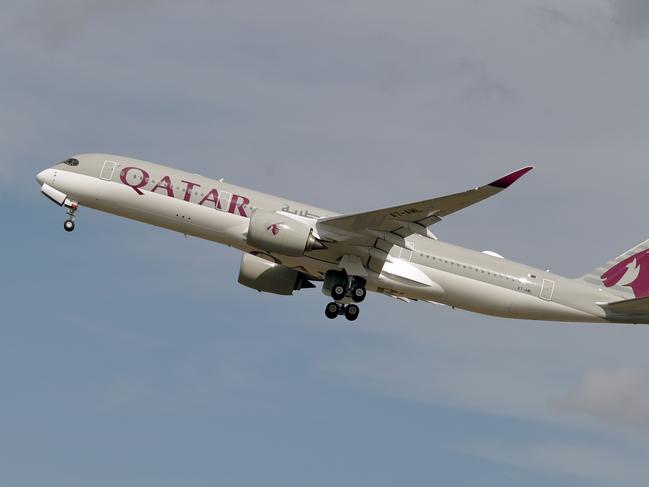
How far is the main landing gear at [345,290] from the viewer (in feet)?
164

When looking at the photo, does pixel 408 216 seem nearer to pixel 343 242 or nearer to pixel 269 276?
pixel 343 242

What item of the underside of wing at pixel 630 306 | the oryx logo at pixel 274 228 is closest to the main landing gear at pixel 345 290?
the oryx logo at pixel 274 228

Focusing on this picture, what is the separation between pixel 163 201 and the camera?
4894 cm

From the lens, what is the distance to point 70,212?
50.9 metres

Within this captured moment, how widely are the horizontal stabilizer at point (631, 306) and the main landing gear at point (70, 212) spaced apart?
2250 cm

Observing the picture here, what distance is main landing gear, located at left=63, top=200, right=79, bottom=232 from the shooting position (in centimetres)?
5069

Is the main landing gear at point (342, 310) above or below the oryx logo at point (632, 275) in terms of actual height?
below

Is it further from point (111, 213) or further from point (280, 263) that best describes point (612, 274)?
point (111, 213)

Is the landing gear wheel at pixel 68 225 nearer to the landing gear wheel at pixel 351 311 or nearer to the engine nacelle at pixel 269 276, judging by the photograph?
the engine nacelle at pixel 269 276

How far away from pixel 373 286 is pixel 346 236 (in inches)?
118

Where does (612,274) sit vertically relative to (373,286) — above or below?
above

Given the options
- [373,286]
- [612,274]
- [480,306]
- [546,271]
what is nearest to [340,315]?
[373,286]

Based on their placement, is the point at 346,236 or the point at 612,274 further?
the point at 612,274

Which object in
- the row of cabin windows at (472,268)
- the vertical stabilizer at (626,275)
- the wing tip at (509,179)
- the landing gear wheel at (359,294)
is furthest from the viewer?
the vertical stabilizer at (626,275)
